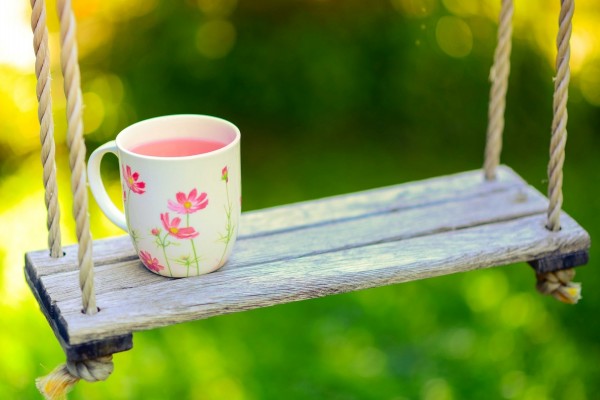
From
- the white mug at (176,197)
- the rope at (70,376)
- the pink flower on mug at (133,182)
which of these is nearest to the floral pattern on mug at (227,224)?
the white mug at (176,197)

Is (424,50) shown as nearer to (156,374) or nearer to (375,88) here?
(375,88)

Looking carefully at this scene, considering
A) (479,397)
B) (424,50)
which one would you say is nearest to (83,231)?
(479,397)

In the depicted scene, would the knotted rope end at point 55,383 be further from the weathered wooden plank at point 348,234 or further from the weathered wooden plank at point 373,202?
the weathered wooden plank at point 373,202

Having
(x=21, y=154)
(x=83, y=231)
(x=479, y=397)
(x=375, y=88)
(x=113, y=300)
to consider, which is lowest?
(x=479, y=397)

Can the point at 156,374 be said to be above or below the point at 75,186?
below

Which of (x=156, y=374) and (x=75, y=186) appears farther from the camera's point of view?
(x=156, y=374)

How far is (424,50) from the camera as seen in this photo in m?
2.80

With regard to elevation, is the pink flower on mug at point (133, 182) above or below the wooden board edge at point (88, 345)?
above

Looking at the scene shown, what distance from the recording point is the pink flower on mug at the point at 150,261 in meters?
1.27

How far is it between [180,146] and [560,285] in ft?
2.07

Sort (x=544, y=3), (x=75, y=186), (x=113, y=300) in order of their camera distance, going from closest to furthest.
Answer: (x=75, y=186) → (x=113, y=300) → (x=544, y=3)

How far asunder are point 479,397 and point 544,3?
1249 millimetres

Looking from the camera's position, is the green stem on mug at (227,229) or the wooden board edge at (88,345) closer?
the wooden board edge at (88,345)

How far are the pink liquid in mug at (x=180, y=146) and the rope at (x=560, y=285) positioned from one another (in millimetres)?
557
